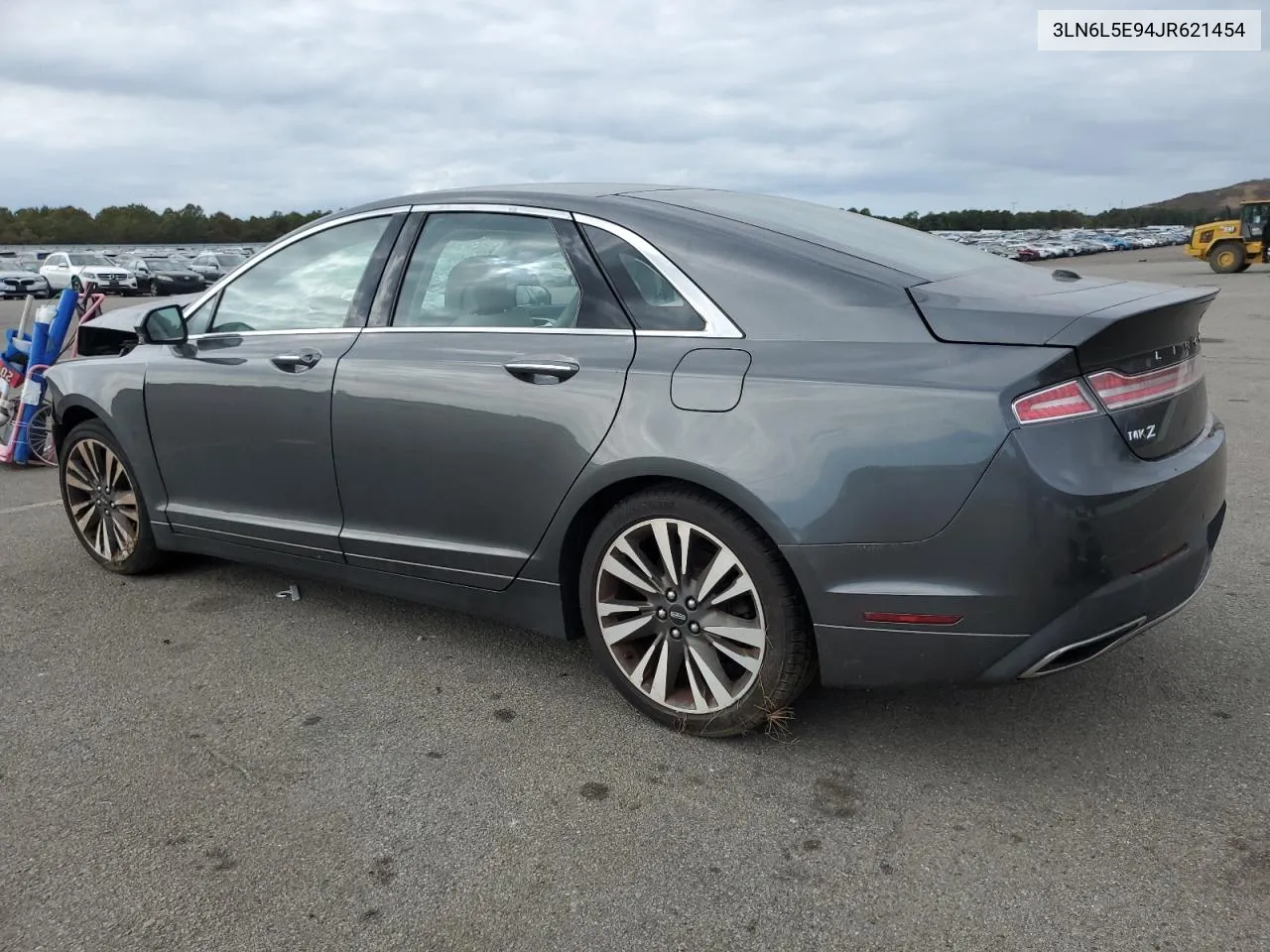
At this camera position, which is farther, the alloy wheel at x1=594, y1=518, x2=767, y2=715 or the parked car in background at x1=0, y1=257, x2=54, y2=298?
the parked car in background at x1=0, y1=257, x2=54, y2=298

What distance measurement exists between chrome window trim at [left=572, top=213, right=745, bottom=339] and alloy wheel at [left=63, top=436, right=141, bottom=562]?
2.67 metres

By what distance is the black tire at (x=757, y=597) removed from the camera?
295 centimetres

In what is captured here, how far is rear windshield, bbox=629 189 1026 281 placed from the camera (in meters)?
3.22

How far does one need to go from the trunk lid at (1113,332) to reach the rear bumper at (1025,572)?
10 centimetres

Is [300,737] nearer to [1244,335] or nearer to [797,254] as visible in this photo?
[797,254]

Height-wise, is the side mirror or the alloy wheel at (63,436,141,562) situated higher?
the side mirror

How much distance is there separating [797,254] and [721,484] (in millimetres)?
702

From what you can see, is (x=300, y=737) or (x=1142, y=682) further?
(x=1142, y=682)

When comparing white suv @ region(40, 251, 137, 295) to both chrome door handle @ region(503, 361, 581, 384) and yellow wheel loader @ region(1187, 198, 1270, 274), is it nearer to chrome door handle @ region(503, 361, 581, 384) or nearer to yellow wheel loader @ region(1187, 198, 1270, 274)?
chrome door handle @ region(503, 361, 581, 384)

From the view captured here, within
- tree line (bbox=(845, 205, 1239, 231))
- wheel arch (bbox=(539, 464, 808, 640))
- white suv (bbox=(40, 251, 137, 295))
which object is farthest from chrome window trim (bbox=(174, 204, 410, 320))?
tree line (bbox=(845, 205, 1239, 231))

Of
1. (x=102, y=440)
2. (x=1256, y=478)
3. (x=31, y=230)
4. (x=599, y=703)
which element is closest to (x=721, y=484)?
(x=599, y=703)

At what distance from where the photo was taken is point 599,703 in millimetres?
3518

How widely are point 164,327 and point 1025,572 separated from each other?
3403 mm

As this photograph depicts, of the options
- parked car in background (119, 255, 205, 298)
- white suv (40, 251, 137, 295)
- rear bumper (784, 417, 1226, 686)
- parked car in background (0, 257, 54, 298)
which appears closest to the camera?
rear bumper (784, 417, 1226, 686)
